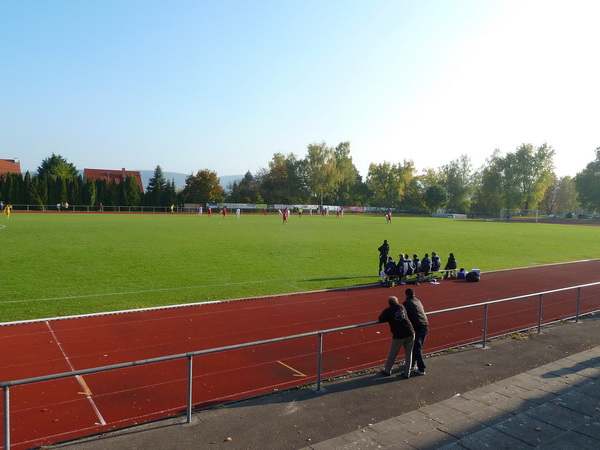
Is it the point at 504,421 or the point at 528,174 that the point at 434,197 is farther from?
the point at 504,421

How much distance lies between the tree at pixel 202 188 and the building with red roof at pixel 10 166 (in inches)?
1699

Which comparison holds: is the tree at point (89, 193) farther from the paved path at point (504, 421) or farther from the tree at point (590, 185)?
the tree at point (590, 185)

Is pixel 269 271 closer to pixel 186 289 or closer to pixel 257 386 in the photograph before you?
pixel 186 289

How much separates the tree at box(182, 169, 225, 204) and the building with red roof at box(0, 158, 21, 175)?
43.2 m

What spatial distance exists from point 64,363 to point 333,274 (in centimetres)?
1156

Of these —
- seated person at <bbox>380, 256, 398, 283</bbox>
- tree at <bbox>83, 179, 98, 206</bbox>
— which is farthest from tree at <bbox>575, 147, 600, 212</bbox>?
tree at <bbox>83, 179, 98, 206</bbox>

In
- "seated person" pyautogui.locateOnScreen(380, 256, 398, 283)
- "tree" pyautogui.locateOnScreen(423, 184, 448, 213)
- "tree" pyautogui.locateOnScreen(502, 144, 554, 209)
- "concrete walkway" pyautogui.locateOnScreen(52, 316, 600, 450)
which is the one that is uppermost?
"tree" pyautogui.locateOnScreen(502, 144, 554, 209)

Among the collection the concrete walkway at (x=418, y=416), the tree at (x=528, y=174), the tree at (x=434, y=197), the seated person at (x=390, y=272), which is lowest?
the concrete walkway at (x=418, y=416)

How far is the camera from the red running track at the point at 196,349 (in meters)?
6.41

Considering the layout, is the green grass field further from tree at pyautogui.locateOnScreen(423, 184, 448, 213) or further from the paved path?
tree at pyautogui.locateOnScreen(423, 184, 448, 213)

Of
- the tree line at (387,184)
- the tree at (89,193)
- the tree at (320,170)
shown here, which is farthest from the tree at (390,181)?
the tree at (89,193)

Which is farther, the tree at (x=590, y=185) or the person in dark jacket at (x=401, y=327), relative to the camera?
the tree at (x=590, y=185)

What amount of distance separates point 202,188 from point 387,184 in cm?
4640

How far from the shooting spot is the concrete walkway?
16.7 feet
